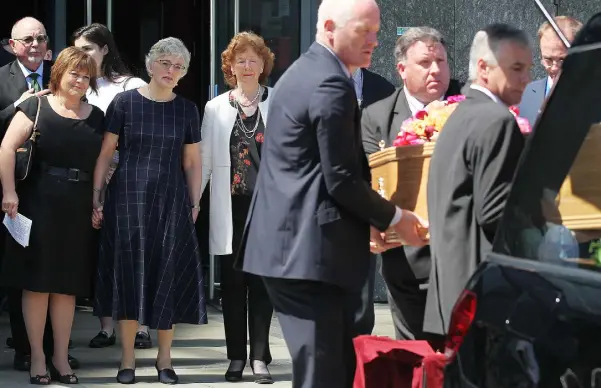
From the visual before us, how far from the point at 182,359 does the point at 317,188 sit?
13.0 ft

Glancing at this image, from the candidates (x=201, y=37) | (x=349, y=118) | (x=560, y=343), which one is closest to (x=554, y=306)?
(x=560, y=343)

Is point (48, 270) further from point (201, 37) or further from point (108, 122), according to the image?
point (201, 37)

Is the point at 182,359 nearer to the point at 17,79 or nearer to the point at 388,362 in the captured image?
the point at 17,79

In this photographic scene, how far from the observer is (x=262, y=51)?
8148mm

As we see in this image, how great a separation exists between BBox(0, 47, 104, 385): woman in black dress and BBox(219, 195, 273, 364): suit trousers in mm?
870

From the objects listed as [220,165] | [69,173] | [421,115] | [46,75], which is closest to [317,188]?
[421,115]

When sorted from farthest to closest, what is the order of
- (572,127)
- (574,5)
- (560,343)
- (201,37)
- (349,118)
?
(201,37) → (574,5) → (349,118) → (572,127) → (560,343)

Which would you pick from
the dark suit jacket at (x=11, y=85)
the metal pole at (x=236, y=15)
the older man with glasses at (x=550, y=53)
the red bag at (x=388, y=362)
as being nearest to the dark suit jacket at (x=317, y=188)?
the red bag at (x=388, y=362)

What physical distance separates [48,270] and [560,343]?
192 inches

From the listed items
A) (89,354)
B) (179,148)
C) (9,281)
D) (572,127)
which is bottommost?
(89,354)

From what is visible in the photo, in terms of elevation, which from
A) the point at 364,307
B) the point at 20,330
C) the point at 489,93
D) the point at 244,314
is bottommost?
the point at 20,330

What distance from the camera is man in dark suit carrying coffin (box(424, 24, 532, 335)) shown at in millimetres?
4539

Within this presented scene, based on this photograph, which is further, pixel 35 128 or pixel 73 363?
pixel 73 363

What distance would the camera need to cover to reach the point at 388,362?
4883mm
